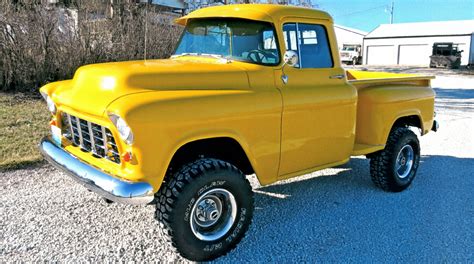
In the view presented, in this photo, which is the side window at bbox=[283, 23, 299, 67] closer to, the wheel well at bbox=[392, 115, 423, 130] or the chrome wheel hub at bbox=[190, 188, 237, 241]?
the chrome wheel hub at bbox=[190, 188, 237, 241]

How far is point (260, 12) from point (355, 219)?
2.29m

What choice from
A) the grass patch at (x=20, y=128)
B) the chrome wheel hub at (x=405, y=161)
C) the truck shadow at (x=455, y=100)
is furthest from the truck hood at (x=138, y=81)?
the truck shadow at (x=455, y=100)

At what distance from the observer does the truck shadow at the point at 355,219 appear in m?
3.48

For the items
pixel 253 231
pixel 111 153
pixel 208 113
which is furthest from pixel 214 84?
pixel 253 231

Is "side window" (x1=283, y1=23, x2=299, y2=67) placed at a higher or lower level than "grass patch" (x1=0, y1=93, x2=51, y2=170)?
higher

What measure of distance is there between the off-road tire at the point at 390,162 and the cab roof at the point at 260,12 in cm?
167

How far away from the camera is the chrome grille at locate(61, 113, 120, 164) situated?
3011 mm

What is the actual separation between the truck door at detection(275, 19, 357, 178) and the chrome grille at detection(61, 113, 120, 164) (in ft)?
4.88

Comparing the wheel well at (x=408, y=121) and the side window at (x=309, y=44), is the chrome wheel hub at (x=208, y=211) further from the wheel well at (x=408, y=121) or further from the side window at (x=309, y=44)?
the wheel well at (x=408, y=121)

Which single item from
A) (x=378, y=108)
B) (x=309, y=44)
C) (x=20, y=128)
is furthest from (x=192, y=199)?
(x=20, y=128)

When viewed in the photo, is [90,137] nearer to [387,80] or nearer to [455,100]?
[387,80]

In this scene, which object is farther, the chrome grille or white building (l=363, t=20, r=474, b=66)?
white building (l=363, t=20, r=474, b=66)

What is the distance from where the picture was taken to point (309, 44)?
4.12 meters

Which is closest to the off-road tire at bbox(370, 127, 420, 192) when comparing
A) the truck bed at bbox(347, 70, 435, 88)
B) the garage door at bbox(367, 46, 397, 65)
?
the truck bed at bbox(347, 70, 435, 88)
